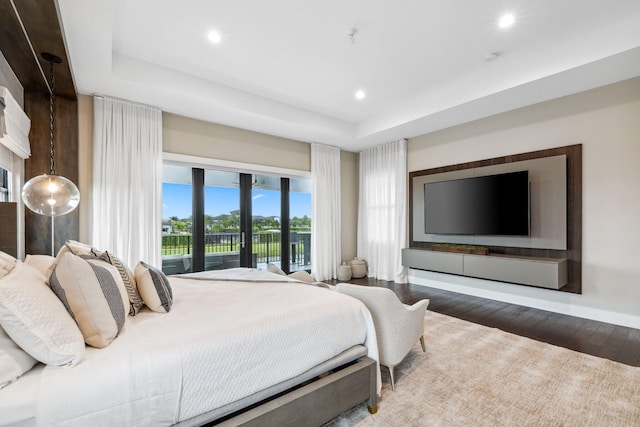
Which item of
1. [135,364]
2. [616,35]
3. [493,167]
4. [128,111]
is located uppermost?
[616,35]

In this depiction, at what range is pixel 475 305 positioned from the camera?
4066 millimetres

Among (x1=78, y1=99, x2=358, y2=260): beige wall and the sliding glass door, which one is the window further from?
the sliding glass door

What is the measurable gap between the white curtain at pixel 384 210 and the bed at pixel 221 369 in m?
3.71

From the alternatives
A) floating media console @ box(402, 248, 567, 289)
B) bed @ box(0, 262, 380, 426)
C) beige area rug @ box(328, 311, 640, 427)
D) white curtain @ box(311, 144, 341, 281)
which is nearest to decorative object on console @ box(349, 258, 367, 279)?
white curtain @ box(311, 144, 341, 281)

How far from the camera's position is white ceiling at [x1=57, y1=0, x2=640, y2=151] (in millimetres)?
2553

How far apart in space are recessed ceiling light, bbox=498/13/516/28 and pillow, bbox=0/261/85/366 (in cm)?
380

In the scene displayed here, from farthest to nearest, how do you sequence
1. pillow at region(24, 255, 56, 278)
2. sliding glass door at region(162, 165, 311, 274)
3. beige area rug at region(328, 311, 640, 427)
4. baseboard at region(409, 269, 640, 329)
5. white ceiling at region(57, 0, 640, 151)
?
sliding glass door at region(162, 165, 311, 274)
baseboard at region(409, 269, 640, 329)
white ceiling at region(57, 0, 640, 151)
beige area rug at region(328, 311, 640, 427)
pillow at region(24, 255, 56, 278)

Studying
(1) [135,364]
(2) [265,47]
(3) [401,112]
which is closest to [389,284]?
(3) [401,112]

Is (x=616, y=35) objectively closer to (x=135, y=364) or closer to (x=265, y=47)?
(x=265, y=47)

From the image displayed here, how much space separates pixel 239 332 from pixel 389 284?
431cm

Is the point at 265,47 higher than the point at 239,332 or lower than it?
higher

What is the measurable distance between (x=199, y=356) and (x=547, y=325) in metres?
3.74

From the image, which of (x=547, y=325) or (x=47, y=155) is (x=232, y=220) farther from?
(x=547, y=325)

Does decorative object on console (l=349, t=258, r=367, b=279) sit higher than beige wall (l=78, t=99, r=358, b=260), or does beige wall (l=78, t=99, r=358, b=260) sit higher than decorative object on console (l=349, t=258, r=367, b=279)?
beige wall (l=78, t=99, r=358, b=260)
